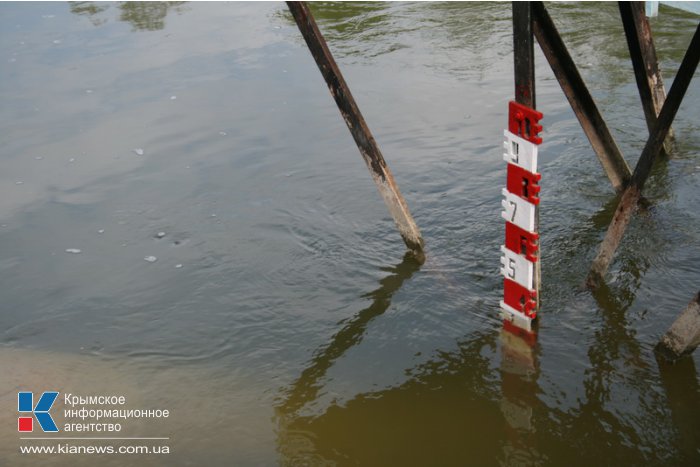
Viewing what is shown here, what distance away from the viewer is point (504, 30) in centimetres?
1052

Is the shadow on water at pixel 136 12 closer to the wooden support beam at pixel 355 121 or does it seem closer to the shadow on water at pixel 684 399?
the wooden support beam at pixel 355 121

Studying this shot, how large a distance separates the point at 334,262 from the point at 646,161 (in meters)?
2.46

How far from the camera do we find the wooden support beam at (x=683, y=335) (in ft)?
13.0

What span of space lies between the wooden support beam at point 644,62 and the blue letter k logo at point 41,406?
16.3 ft

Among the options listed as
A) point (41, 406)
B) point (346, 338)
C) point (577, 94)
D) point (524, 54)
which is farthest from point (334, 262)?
point (524, 54)

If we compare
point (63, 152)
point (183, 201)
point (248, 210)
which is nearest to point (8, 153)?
point (63, 152)

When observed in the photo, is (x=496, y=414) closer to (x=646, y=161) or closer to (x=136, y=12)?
(x=646, y=161)

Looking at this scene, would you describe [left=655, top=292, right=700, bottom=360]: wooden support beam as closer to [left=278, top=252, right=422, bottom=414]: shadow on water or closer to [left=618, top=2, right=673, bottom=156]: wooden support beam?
[left=278, top=252, right=422, bottom=414]: shadow on water

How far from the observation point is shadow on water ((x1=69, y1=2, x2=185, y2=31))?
1263 cm

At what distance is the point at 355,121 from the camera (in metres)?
5.25

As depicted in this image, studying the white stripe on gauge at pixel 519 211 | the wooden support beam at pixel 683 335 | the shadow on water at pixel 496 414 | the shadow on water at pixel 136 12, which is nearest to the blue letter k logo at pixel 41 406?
the shadow on water at pixel 496 414

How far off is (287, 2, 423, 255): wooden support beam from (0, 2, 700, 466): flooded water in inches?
16.9

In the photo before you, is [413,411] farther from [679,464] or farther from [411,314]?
[679,464]

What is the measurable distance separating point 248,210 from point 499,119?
3.03 meters
